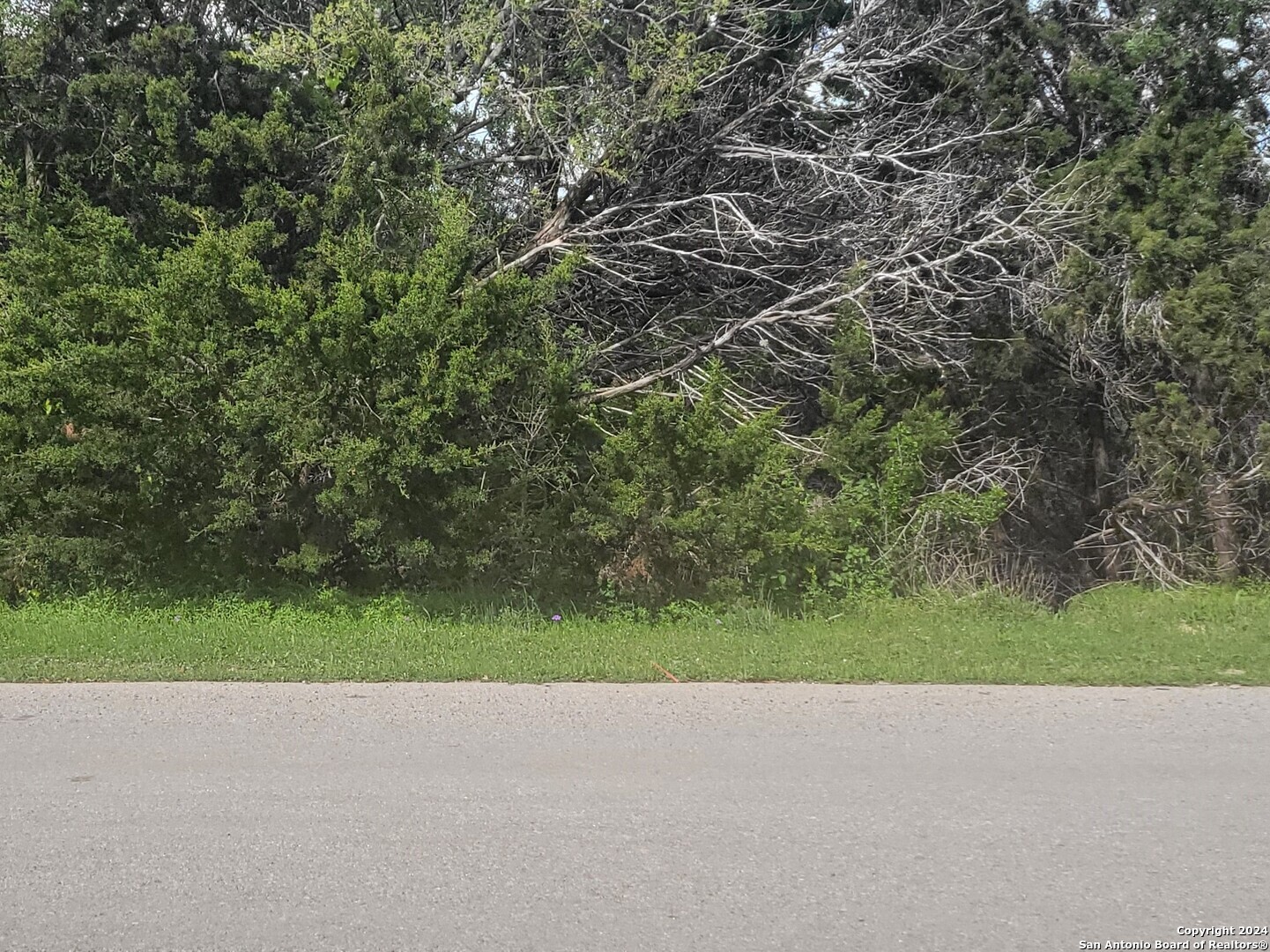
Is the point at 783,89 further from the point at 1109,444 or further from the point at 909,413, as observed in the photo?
the point at 1109,444

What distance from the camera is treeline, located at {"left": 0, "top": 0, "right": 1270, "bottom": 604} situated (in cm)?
917

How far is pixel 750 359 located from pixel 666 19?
4.21 meters

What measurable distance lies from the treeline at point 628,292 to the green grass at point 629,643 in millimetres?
578

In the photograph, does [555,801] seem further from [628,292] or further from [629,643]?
[628,292]

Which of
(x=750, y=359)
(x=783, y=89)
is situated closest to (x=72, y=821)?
(x=750, y=359)

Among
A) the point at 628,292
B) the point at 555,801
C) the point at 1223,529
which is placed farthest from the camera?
the point at 628,292

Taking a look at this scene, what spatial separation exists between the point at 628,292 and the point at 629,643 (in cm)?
594

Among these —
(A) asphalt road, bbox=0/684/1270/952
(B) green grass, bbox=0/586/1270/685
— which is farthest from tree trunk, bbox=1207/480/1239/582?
(A) asphalt road, bbox=0/684/1270/952

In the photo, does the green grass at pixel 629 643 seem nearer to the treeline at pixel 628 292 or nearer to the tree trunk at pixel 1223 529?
the treeline at pixel 628 292

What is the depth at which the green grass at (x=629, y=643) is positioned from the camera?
695 cm

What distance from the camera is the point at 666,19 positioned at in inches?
469

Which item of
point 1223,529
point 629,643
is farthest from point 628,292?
point 1223,529

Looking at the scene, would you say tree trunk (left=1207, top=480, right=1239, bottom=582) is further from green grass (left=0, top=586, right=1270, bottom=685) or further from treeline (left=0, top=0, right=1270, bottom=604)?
green grass (left=0, top=586, right=1270, bottom=685)

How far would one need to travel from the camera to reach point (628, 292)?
41.8 ft
